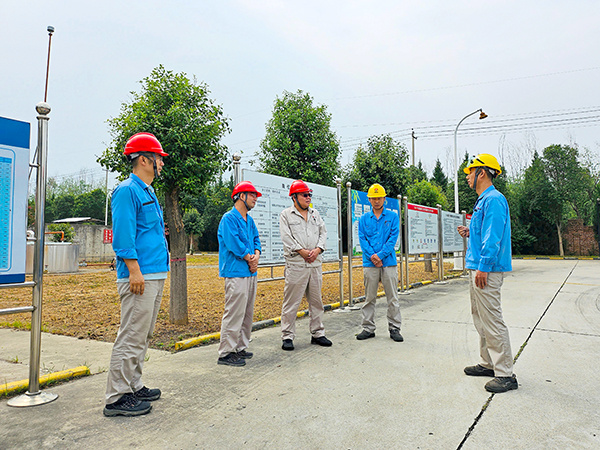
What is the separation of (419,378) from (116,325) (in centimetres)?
488

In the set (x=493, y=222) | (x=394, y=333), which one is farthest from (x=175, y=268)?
(x=493, y=222)

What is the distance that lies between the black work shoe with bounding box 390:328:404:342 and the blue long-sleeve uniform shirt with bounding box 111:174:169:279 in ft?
10.4

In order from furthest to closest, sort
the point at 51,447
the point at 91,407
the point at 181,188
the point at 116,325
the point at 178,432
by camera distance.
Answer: the point at 116,325 < the point at 181,188 < the point at 91,407 < the point at 178,432 < the point at 51,447

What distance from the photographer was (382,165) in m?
15.2

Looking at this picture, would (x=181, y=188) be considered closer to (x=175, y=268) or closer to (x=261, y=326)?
(x=175, y=268)

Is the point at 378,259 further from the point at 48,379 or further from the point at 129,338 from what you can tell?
the point at 48,379

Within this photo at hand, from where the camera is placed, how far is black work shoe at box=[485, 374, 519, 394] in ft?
10.9

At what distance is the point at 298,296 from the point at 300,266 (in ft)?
1.22

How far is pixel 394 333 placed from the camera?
5.16m

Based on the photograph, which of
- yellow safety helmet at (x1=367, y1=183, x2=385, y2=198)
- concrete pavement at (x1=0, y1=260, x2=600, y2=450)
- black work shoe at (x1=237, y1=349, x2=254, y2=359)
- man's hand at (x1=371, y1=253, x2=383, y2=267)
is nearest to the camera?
concrete pavement at (x1=0, y1=260, x2=600, y2=450)

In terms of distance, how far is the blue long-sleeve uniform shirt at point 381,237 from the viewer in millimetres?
5441

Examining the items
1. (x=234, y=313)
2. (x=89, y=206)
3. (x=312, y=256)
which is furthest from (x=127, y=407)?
(x=89, y=206)

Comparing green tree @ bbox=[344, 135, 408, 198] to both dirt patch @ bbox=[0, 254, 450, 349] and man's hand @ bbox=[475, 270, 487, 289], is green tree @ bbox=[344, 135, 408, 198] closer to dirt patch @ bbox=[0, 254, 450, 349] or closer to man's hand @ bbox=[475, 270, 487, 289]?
dirt patch @ bbox=[0, 254, 450, 349]

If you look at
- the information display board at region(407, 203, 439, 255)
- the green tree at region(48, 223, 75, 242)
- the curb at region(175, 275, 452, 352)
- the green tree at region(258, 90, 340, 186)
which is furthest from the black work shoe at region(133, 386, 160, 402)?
the green tree at region(48, 223, 75, 242)
